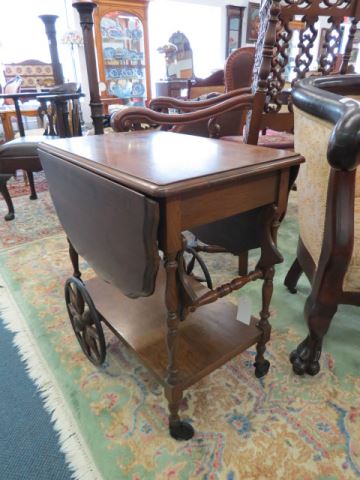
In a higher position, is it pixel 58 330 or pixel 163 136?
pixel 163 136

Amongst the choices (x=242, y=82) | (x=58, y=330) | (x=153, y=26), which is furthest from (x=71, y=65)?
(x=58, y=330)

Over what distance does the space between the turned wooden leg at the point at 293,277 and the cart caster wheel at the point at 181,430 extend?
0.84 m

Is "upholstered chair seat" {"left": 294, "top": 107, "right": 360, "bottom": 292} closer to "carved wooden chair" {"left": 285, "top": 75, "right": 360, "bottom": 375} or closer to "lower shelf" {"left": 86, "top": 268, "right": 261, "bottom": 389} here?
"carved wooden chair" {"left": 285, "top": 75, "right": 360, "bottom": 375}

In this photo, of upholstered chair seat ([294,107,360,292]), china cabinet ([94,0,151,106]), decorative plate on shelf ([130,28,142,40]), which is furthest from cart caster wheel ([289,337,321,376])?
decorative plate on shelf ([130,28,142,40])

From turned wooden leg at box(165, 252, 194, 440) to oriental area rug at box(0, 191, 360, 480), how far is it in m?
0.04

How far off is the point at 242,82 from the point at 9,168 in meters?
1.75

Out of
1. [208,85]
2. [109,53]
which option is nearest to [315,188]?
[208,85]

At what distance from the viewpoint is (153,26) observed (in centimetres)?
615

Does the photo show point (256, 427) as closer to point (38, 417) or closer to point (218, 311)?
point (218, 311)

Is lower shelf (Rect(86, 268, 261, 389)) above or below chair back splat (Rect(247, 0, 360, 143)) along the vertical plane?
below

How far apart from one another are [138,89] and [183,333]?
6.14m

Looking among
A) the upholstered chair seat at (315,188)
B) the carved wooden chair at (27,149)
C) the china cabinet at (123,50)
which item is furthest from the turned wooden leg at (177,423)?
the china cabinet at (123,50)

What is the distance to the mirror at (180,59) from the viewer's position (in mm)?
6008

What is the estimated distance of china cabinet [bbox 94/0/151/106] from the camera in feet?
17.9
